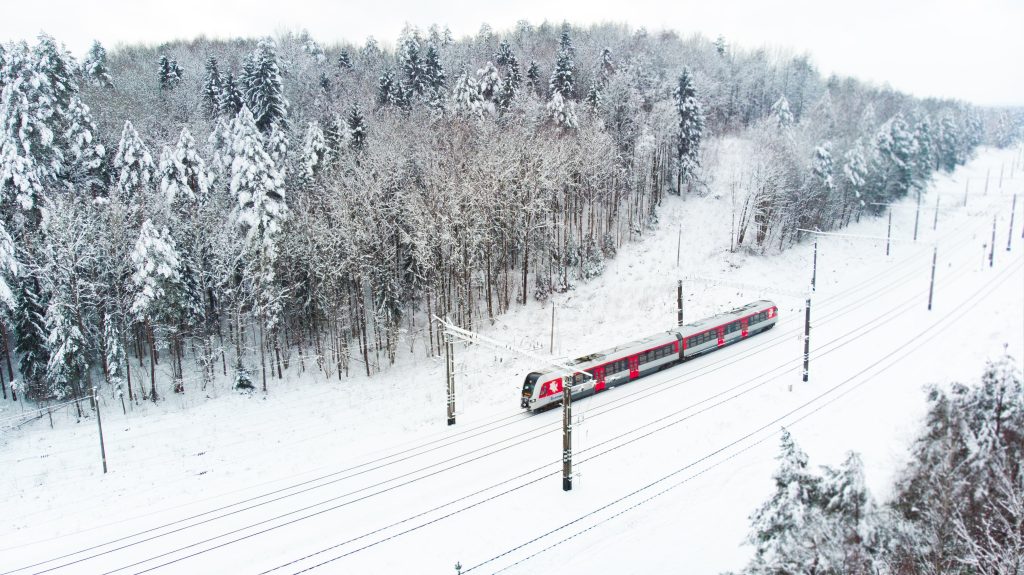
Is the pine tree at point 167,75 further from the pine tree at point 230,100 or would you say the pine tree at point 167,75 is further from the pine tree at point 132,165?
the pine tree at point 132,165

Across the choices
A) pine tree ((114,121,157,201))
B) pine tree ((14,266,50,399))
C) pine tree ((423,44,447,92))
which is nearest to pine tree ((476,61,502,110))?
pine tree ((423,44,447,92))

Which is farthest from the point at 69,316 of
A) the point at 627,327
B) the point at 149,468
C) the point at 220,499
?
the point at 627,327

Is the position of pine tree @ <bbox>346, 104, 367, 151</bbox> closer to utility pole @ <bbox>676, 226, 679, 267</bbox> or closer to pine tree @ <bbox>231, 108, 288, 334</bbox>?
pine tree @ <bbox>231, 108, 288, 334</bbox>

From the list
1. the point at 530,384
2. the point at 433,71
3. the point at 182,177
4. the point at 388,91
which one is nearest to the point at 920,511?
the point at 530,384

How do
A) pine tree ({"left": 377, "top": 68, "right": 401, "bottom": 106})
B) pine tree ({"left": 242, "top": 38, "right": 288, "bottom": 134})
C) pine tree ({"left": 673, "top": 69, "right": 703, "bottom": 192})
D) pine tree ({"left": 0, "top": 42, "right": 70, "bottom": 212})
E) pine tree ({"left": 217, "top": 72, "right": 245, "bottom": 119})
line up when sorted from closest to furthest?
pine tree ({"left": 0, "top": 42, "right": 70, "bottom": 212}), pine tree ({"left": 242, "top": 38, "right": 288, "bottom": 134}), pine tree ({"left": 217, "top": 72, "right": 245, "bottom": 119}), pine tree ({"left": 377, "top": 68, "right": 401, "bottom": 106}), pine tree ({"left": 673, "top": 69, "right": 703, "bottom": 192})

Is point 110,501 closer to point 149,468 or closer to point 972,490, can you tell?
point 149,468

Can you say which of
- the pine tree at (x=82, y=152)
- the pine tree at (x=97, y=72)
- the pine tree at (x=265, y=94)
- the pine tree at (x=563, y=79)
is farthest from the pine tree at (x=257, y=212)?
the pine tree at (x=97, y=72)

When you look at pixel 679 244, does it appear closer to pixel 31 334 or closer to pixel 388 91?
pixel 388 91
